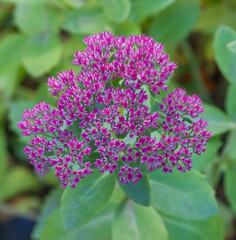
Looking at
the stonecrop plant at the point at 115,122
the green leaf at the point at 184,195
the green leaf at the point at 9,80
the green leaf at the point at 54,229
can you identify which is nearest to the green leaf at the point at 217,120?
the green leaf at the point at 184,195

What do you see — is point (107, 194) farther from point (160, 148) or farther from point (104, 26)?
point (104, 26)

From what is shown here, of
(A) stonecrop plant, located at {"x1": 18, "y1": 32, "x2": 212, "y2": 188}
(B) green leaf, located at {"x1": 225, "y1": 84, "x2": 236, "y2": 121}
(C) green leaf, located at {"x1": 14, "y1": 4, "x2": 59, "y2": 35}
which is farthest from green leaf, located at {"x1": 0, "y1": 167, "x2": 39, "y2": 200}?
(A) stonecrop plant, located at {"x1": 18, "y1": 32, "x2": 212, "y2": 188}

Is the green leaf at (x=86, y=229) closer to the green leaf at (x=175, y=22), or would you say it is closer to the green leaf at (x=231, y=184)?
the green leaf at (x=231, y=184)

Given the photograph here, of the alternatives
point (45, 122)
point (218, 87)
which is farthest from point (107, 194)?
point (218, 87)

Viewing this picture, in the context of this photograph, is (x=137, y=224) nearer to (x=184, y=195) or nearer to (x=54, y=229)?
(x=184, y=195)

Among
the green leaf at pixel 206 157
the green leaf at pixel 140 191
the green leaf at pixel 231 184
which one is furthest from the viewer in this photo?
the green leaf at pixel 231 184
